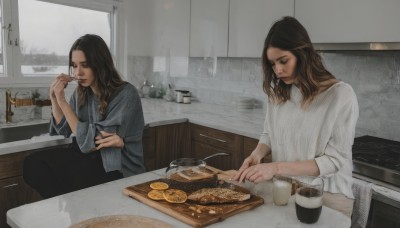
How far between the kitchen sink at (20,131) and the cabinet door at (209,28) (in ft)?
4.58

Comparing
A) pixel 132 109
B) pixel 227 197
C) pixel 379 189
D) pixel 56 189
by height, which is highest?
pixel 132 109

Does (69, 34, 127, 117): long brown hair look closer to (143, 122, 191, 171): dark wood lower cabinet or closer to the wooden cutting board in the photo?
the wooden cutting board

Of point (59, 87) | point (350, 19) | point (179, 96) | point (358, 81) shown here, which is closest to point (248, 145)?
point (358, 81)

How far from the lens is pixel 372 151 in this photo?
2002 mm

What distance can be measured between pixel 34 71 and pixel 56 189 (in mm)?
1623

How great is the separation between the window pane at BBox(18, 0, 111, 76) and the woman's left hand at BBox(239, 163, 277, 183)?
2.46m

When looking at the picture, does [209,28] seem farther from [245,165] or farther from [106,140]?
[245,165]

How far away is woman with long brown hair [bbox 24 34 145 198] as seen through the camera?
1812mm

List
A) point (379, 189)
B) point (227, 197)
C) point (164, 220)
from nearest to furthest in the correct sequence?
1. point (164, 220)
2. point (227, 197)
3. point (379, 189)

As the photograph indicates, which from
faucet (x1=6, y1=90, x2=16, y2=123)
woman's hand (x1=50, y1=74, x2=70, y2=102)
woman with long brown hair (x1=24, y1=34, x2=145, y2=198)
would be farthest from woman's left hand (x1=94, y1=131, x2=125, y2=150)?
faucet (x1=6, y1=90, x2=16, y2=123)

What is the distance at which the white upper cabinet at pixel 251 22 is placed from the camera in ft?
8.31

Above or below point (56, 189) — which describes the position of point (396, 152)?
above

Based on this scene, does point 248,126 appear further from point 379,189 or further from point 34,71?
point 34,71

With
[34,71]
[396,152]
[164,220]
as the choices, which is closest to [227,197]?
[164,220]
